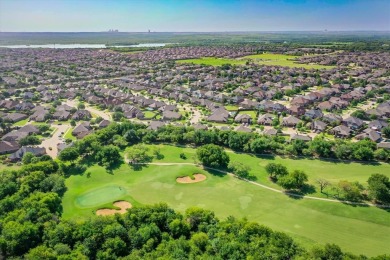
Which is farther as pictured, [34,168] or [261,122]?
[261,122]

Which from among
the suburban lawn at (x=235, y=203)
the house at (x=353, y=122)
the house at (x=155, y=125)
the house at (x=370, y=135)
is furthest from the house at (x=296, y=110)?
the suburban lawn at (x=235, y=203)

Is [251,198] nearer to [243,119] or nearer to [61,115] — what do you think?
[243,119]

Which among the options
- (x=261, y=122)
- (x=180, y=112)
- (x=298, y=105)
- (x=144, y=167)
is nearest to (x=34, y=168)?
(x=144, y=167)

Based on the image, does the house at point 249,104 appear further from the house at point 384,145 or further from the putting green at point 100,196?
the putting green at point 100,196

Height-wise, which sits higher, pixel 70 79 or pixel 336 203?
pixel 70 79

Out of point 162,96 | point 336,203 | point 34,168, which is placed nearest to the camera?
point 336,203

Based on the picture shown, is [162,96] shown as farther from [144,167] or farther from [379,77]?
[379,77]

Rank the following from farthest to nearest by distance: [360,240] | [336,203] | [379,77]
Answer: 1. [379,77]
2. [336,203]
3. [360,240]
